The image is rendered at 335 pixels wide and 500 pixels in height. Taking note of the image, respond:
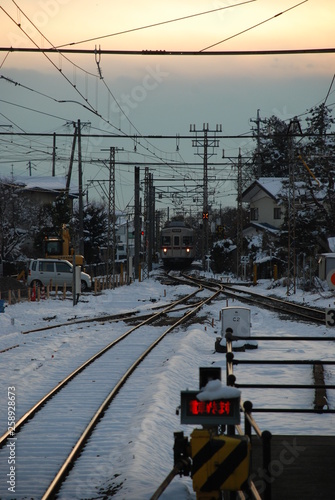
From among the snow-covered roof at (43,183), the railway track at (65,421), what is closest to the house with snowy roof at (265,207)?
the snow-covered roof at (43,183)

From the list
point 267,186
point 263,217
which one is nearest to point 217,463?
point 267,186

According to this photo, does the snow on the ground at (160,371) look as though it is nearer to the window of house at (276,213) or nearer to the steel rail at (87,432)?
the steel rail at (87,432)

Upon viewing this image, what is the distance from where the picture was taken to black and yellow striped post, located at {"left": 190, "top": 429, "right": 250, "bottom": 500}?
551 centimetres

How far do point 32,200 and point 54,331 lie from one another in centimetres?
5301

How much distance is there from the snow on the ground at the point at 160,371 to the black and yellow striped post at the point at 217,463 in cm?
156

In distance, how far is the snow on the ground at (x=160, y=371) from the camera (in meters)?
8.55

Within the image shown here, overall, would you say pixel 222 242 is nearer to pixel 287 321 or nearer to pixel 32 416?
pixel 287 321

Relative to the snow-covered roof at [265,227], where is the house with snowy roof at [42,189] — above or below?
above

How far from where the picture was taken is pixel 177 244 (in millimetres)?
64188

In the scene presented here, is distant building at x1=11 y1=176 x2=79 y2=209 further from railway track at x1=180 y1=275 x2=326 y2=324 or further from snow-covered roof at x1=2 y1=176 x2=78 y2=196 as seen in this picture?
railway track at x1=180 y1=275 x2=326 y2=324

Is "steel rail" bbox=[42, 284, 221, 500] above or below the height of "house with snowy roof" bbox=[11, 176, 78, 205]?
below

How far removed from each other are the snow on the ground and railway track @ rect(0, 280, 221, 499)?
0.36 meters

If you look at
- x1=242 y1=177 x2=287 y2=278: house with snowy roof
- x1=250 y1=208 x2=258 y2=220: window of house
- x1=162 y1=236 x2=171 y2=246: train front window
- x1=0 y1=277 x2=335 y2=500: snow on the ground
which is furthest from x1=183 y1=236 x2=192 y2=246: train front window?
x1=0 y1=277 x2=335 y2=500: snow on the ground

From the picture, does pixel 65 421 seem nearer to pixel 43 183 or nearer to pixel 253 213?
pixel 253 213
